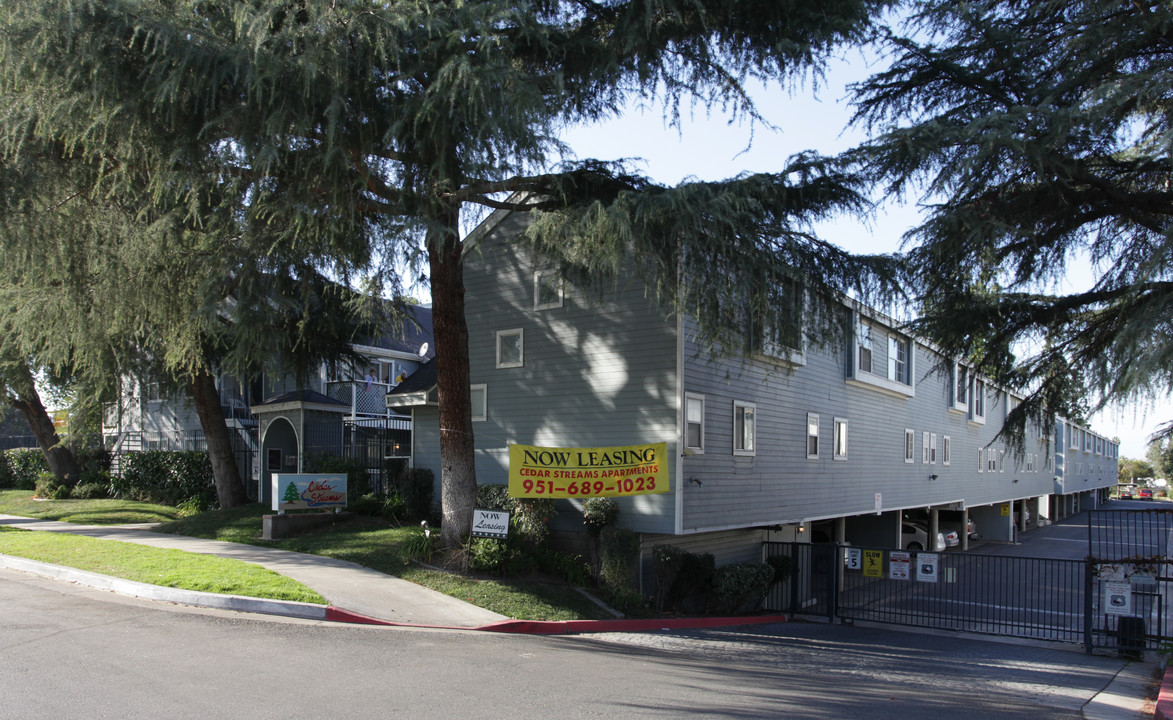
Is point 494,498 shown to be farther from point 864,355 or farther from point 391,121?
point 864,355

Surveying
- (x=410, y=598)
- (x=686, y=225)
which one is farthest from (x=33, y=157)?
(x=686, y=225)

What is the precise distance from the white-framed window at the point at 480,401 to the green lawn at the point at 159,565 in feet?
20.3

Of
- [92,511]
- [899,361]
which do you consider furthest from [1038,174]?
[92,511]

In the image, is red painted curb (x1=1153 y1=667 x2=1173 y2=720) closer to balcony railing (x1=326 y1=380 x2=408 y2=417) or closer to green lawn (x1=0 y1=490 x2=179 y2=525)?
green lawn (x1=0 y1=490 x2=179 y2=525)

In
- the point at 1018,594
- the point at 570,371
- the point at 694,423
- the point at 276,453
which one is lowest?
the point at 1018,594

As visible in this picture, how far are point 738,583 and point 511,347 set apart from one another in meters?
7.20

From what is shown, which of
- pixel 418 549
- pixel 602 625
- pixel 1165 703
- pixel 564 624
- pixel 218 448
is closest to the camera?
pixel 1165 703

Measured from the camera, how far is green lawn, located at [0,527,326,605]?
11.9 metres

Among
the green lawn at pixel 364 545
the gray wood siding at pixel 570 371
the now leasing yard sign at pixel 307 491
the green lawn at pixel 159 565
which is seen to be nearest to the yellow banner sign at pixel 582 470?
the gray wood siding at pixel 570 371

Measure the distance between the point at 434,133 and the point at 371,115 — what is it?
109 centimetres

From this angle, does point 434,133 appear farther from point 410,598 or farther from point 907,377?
point 907,377

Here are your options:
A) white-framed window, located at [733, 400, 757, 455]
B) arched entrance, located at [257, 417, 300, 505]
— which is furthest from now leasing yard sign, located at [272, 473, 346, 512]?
white-framed window, located at [733, 400, 757, 455]

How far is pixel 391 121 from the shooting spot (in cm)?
1127

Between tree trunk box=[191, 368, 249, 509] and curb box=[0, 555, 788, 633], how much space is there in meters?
7.63
